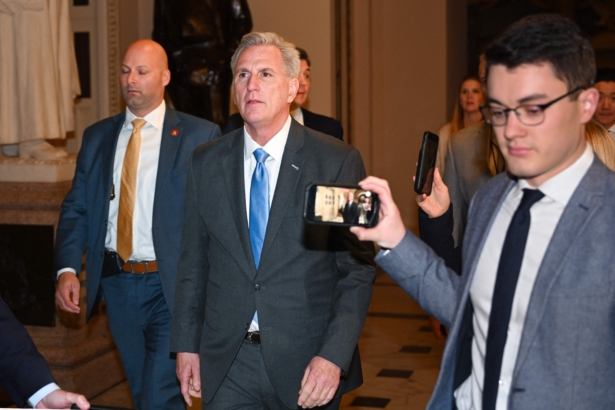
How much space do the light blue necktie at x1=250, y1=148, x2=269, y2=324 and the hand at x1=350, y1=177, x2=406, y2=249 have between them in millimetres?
1002

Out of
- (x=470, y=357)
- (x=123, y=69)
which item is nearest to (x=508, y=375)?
(x=470, y=357)

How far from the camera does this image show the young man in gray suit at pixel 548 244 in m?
1.79

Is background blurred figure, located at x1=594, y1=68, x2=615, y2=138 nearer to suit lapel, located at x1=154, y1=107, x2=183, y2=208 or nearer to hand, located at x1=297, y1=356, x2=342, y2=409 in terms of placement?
suit lapel, located at x1=154, y1=107, x2=183, y2=208

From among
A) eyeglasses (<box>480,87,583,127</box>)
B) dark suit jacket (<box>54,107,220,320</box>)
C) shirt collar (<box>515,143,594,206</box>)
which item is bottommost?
dark suit jacket (<box>54,107,220,320</box>)

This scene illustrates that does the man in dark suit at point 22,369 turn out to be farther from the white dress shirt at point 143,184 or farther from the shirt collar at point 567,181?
the white dress shirt at point 143,184

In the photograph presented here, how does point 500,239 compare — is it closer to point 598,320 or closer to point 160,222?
point 598,320

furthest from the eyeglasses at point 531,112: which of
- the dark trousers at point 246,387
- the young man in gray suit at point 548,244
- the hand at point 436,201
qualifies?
the dark trousers at point 246,387

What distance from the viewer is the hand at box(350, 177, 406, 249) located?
6.70ft

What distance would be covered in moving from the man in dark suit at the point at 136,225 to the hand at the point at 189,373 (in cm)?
80

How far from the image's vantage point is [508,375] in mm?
1904

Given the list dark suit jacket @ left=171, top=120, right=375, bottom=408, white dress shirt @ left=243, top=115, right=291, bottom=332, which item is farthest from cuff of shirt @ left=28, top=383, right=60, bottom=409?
white dress shirt @ left=243, top=115, right=291, bottom=332

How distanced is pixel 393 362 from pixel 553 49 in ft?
16.2

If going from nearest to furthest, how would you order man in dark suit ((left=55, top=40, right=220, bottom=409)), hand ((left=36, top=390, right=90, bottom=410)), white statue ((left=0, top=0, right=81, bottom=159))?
1. hand ((left=36, top=390, right=90, bottom=410))
2. man in dark suit ((left=55, top=40, right=220, bottom=409))
3. white statue ((left=0, top=0, right=81, bottom=159))

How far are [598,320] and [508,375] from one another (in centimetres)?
24
